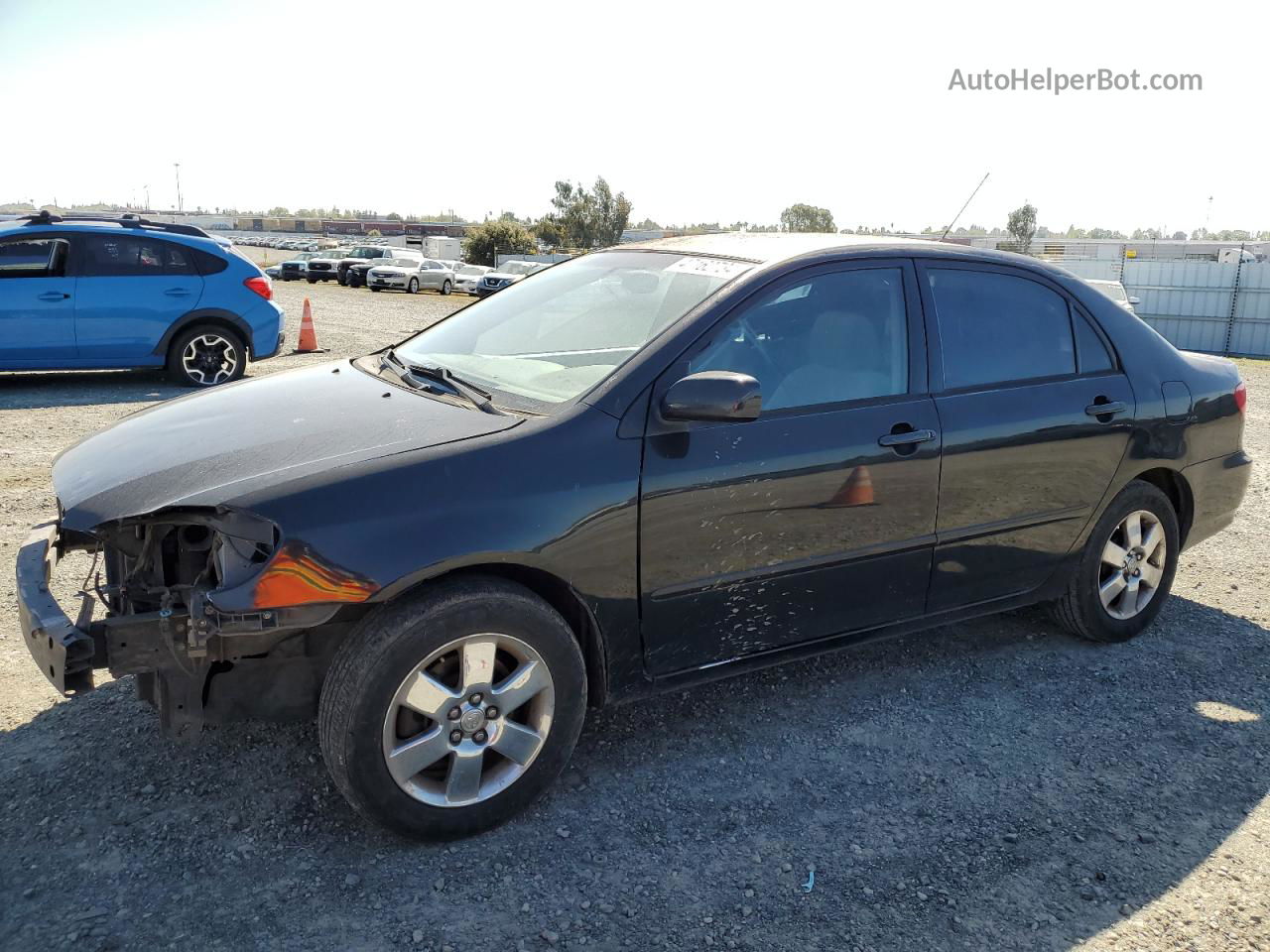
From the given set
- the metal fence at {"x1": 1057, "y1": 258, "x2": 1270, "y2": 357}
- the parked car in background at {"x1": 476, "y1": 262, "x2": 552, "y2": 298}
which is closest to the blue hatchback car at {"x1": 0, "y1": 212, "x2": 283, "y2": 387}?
the metal fence at {"x1": 1057, "y1": 258, "x2": 1270, "y2": 357}

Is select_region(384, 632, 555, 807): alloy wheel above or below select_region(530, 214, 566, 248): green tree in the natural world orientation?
below

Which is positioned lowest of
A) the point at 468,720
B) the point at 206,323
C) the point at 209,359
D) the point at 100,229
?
the point at 468,720

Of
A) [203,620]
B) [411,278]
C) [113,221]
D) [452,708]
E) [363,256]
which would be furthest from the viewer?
[363,256]

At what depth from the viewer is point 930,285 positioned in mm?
4008

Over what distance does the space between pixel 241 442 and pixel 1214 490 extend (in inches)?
168

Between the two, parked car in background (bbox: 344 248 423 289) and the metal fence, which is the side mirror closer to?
the metal fence

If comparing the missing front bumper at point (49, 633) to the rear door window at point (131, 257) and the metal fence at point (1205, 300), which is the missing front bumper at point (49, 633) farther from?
the metal fence at point (1205, 300)

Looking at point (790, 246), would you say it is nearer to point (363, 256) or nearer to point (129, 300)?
point (129, 300)

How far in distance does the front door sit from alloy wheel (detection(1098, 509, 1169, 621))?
1204mm

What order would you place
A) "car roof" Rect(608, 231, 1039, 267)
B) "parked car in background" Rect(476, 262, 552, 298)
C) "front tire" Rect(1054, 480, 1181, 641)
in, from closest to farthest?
1. "car roof" Rect(608, 231, 1039, 267)
2. "front tire" Rect(1054, 480, 1181, 641)
3. "parked car in background" Rect(476, 262, 552, 298)

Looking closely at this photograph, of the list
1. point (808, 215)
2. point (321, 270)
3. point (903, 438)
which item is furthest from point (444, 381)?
point (808, 215)

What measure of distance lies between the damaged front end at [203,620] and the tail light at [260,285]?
803 cm

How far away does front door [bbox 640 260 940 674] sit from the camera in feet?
10.8

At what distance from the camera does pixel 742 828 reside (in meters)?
3.21
